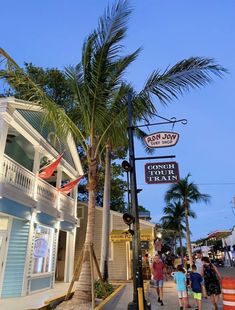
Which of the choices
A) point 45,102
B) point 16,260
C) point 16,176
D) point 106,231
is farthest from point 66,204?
point 45,102

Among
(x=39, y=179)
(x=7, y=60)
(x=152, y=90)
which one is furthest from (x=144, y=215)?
(x=7, y=60)

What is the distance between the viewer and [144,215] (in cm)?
3064

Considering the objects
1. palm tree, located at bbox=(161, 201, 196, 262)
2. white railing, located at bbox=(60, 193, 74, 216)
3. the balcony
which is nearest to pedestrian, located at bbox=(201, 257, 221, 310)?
the balcony

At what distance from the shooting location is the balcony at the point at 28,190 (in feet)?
30.9

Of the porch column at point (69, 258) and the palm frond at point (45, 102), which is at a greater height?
the palm frond at point (45, 102)

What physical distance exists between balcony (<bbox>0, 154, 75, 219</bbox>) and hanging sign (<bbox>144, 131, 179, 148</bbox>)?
15.9ft

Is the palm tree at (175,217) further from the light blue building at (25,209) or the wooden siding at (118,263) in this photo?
the light blue building at (25,209)

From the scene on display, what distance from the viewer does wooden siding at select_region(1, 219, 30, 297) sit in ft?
32.8

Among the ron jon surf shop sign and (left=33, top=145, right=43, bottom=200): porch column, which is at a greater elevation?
(left=33, top=145, right=43, bottom=200): porch column

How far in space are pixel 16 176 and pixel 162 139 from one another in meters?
5.52

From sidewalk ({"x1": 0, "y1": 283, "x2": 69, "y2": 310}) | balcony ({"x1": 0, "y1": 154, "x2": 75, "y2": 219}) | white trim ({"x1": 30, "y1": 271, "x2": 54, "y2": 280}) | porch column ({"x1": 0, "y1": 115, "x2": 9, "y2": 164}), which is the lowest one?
sidewalk ({"x1": 0, "y1": 283, "x2": 69, "y2": 310})

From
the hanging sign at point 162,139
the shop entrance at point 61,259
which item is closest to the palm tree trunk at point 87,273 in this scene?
the hanging sign at point 162,139

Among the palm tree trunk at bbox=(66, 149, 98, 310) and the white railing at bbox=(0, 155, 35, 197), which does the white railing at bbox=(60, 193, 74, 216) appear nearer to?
the white railing at bbox=(0, 155, 35, 197)

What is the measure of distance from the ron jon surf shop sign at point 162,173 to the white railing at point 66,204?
8211 mm
